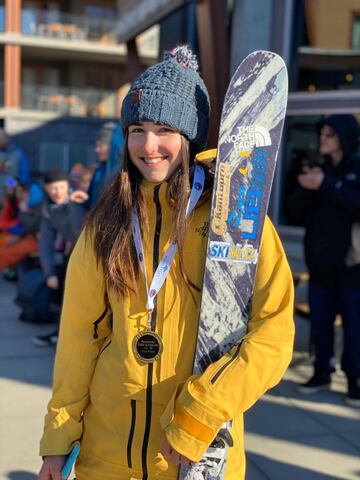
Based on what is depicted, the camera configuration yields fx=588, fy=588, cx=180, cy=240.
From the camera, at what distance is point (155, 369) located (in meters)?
1.54

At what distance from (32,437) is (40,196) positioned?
4354 mm

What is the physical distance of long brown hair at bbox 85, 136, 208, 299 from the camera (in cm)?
156

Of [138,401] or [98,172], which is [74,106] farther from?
[138,401]

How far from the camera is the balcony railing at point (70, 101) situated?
80.6ft

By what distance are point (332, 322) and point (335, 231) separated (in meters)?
0.66

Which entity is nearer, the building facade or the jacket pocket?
the jacket pocket

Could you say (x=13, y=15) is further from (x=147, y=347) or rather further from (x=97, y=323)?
(x=147, y=347)

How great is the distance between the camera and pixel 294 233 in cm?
668

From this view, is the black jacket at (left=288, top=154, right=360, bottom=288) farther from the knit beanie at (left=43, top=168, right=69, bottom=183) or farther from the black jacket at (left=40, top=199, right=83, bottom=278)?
the knit beanie at (left=43, top=168, right=69, bottom=183)

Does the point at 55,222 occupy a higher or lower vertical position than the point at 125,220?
lower

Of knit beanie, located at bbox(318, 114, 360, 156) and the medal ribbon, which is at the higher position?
knit beanie, located at bbox(318, 114, 360, 156)

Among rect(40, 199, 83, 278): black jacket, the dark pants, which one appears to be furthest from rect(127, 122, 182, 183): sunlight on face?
rect(40, 199, 83, 278): black jacket

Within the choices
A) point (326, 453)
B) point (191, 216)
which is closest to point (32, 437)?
point (326, 453)

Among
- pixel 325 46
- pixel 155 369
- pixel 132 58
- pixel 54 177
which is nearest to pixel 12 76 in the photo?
pixel 132 58
